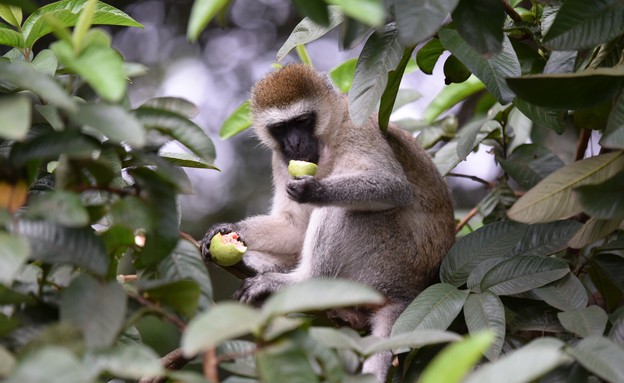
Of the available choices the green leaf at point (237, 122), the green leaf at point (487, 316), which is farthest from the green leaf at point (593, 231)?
the green leaf at point (237, 122)

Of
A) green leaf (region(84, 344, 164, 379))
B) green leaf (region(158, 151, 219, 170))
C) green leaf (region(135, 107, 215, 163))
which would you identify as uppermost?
green leaf (region(135, 107, 215, 163))

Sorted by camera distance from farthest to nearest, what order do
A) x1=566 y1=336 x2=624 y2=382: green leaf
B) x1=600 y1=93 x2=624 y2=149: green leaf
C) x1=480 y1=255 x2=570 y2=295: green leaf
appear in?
x1=480 y1=255 x2=570 y2=295: green leaf
x1=600 y1=93 x2=624 y2=149: green leaf
x1=566 y1=336 x2=624 y2=382: green leaf

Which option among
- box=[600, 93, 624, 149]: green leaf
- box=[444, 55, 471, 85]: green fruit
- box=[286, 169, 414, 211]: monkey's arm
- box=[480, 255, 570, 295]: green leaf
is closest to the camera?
box=[600, 93, 624, 149]: green leaf

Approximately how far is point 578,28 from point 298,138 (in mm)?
2238

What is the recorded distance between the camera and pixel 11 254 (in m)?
1.59

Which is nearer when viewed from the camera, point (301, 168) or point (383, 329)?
point (383, 329)

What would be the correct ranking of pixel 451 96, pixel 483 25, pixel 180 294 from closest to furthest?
pixel 180 294 → pixel 483 25 → pixel 451 96

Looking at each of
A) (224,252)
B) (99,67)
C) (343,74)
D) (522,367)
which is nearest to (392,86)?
(224,252)

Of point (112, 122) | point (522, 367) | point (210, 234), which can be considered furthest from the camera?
point (210, 234)

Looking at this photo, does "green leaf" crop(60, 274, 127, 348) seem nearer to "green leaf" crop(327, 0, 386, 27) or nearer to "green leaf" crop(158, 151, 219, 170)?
"green leaf" crop(327, 0, 386, 27)

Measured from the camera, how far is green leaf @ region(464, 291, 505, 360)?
8.54 ft

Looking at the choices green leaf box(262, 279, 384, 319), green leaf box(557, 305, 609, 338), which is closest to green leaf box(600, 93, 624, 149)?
green leaf box(557, 305, 609, 338)

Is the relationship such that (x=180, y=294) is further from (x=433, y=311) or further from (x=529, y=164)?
(x=529, y=164)

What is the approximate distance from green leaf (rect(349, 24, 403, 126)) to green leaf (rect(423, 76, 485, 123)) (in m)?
1.83
